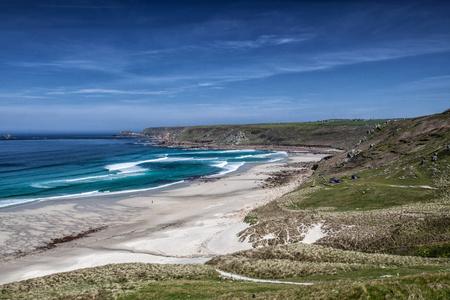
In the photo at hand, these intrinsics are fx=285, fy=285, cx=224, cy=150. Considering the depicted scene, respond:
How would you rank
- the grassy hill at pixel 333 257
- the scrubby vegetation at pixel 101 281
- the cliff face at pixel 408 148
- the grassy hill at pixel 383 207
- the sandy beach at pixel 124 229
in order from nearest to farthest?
the grassy hill at pixel 333 257 → the scrubby vegetation at pixel 101 281 → the grassy hill at pixel 383 207 → the sandy beach at pixel 124 229 → the cliff face at pixel 408 148

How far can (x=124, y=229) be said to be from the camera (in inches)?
1612

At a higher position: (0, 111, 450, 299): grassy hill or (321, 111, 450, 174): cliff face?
(321, 111, 450, 174): cliff face

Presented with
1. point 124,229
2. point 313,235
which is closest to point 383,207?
point 313,235

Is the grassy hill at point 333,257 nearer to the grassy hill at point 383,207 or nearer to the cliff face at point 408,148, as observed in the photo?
the grassy hill at point 383,207

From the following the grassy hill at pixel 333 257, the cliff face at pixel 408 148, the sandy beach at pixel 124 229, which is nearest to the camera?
the grassy hill at pixel 333 257

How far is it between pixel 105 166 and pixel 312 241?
88.3 metres

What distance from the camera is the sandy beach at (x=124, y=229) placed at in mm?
30303

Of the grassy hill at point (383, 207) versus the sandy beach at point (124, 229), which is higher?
the grassy hill at point (383, 207)

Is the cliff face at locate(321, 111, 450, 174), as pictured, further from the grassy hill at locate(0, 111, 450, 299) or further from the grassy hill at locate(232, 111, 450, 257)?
the grassy hill at locate(0, 111, 450, 299)

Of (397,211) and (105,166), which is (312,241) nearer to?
(397,211)

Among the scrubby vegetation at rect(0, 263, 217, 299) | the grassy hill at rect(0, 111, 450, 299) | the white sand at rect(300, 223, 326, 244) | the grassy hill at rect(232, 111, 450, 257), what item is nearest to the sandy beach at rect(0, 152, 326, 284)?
the scrubby vegetation at rect(0, 263, 217, 299)

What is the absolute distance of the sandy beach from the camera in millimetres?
30303

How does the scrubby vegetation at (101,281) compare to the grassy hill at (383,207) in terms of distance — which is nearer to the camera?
the scrubby vegetation at (101,281)

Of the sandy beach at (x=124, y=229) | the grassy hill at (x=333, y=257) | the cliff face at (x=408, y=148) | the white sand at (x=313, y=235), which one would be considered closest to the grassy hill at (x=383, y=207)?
the grassy hill at (x=333, y=257)
